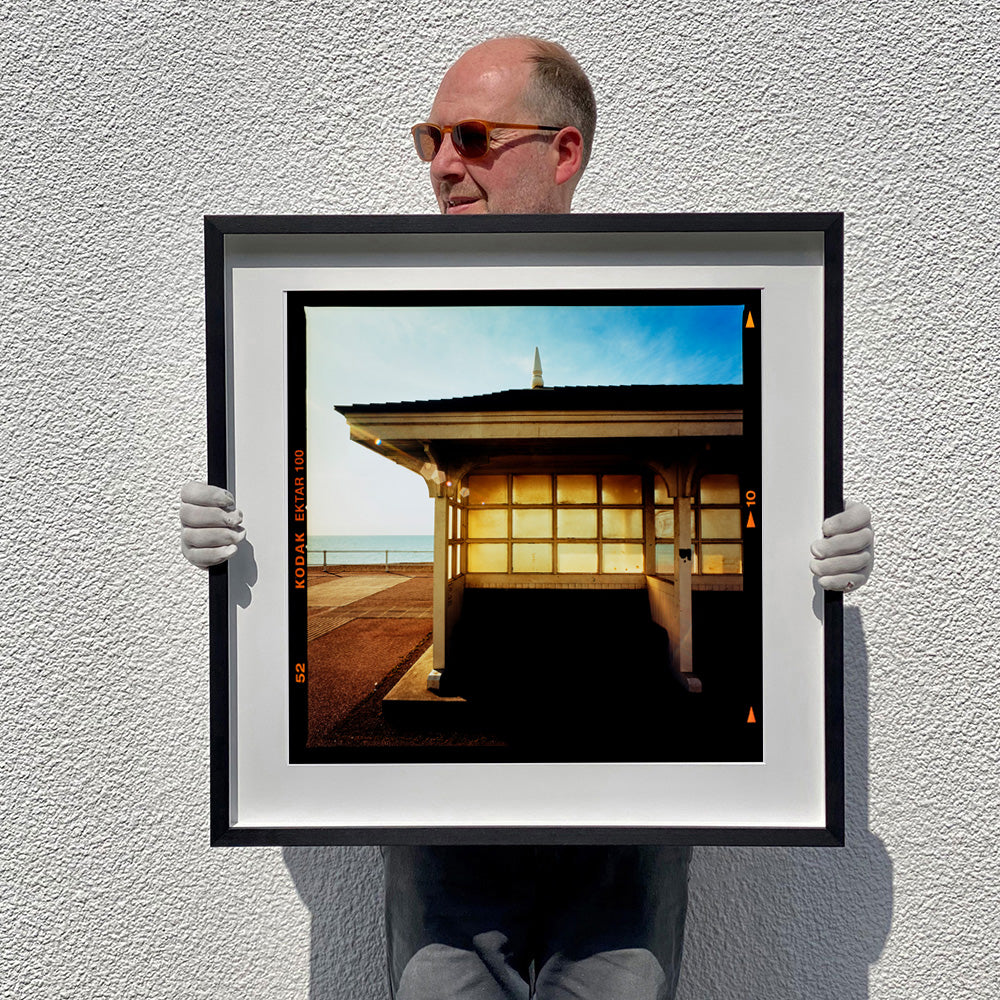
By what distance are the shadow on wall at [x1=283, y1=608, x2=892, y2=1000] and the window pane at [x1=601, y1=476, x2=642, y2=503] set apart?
59 cm

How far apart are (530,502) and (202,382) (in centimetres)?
68

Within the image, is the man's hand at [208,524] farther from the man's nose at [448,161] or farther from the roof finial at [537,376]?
the man's nose at [448,161]

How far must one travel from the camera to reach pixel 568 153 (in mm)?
792

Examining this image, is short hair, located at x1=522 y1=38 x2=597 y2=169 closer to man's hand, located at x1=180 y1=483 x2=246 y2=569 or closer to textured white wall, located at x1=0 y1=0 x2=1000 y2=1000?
textured white wall, located at x1=0 y1=0 x2=1000 y2=1000

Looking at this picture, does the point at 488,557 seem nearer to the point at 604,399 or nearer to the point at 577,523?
the point at 577,523

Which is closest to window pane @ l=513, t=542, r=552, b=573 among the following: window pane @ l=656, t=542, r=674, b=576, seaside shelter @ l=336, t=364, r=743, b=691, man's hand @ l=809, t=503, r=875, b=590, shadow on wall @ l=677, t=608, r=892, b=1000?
seaside shelter @ l=336, t=364, r=743, b=691

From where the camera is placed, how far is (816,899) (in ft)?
3.37

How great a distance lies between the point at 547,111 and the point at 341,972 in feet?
4.62

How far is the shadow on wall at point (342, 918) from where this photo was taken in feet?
3.39

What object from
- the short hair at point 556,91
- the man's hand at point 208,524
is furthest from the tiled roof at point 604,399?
the short hair at point 556,91

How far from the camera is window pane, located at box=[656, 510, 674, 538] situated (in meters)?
0.69

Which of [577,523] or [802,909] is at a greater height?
[577,523]

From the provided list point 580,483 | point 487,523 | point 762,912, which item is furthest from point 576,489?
point 762,912

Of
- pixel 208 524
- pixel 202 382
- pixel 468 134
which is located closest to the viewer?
pixel 208 524
